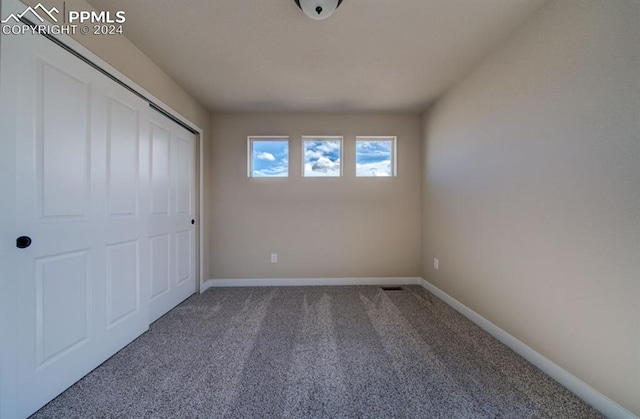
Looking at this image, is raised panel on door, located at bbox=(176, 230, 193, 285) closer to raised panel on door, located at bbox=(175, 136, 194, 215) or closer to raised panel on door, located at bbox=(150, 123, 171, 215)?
raised panel on door, located at bbox=(175, 136, 194, 215)

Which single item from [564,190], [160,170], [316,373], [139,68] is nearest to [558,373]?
[564,190]

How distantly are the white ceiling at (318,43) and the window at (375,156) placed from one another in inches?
30.3

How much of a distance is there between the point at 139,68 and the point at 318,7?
1603 mm

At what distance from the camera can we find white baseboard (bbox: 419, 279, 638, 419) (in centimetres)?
130

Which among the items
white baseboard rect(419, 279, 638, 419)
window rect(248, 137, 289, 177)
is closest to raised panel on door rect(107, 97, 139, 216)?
window rect(248, 137, 289, 177)

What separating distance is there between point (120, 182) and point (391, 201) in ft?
9.93

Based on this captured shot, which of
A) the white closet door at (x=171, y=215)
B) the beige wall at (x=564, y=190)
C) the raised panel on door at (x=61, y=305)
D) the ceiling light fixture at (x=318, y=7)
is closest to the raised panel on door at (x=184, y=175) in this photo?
the white closet door at (x=171, y=215)

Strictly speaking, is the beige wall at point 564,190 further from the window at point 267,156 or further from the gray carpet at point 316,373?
the window at point 267,156

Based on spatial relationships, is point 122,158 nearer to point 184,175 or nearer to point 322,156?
point 184,175

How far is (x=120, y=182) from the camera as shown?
1.93 metres

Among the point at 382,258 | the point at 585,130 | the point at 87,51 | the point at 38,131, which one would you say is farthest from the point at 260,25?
the point at 382,258

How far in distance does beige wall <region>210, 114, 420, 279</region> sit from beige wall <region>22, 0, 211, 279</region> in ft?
0.98

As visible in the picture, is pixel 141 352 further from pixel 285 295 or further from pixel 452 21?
pixel 452 21

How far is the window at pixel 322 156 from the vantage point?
11.8 ft
